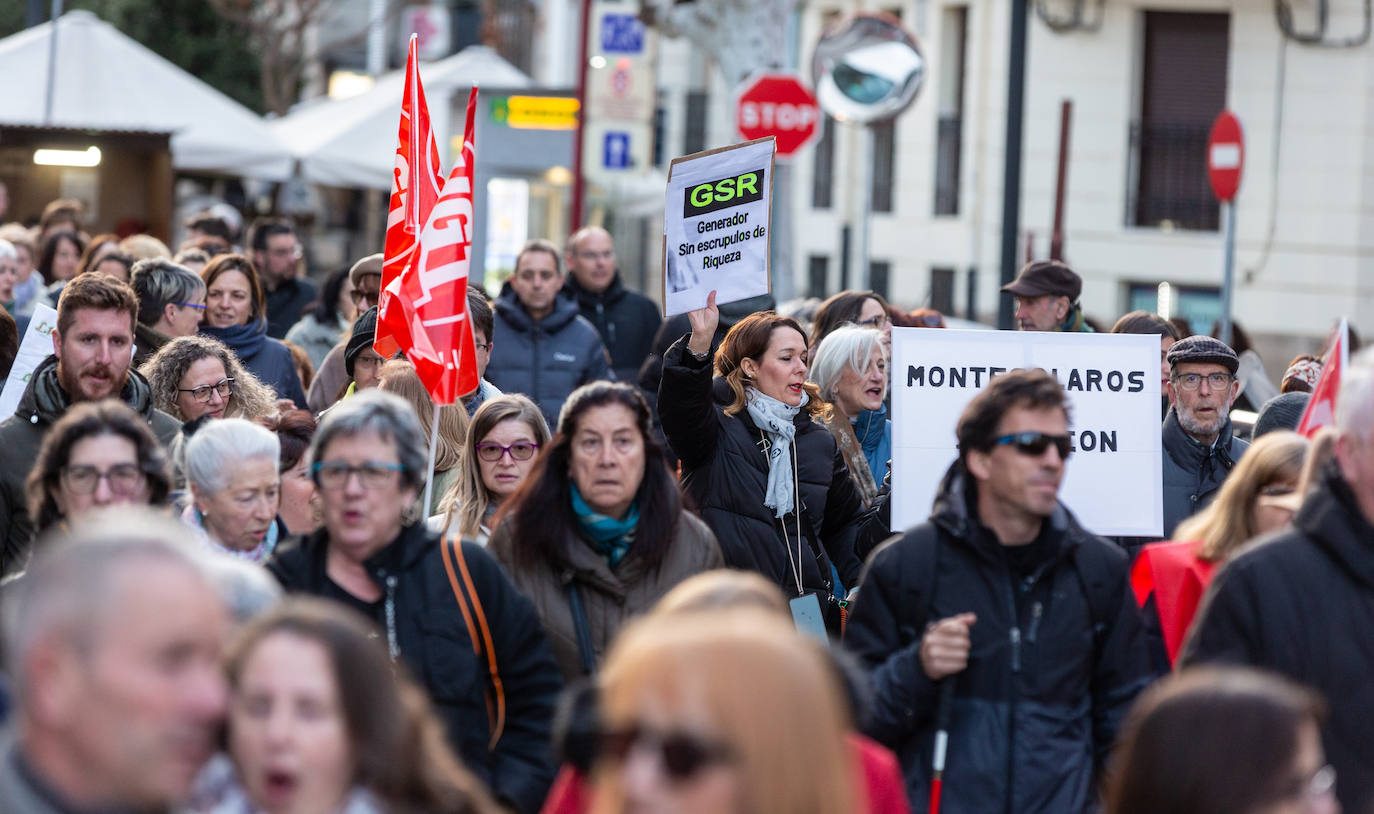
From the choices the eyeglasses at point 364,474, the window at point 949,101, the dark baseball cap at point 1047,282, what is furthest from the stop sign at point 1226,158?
the eyeglasses at point 364,474

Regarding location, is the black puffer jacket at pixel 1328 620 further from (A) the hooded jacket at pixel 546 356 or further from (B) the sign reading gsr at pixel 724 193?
(A) the hooded jacket at pixel 546 356

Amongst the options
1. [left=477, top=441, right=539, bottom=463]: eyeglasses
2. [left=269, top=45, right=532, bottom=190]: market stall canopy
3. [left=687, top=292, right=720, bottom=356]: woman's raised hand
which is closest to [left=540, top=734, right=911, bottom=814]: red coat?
[left=477, top=441, right=539, bottom=463]: eyeglasses

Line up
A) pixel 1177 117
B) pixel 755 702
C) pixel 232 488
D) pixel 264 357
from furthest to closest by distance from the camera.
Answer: pixel 1177 117 < pixel 264 357 < pixel 232 488 < pixel 755 702

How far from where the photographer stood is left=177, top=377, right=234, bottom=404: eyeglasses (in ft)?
23.9

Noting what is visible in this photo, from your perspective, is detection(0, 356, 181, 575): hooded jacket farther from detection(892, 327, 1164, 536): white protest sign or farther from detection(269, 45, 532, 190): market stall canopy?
detection(269, 45, 532, 190): market stall canopy

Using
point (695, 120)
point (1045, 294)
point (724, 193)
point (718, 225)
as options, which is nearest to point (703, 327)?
point (718, 225)

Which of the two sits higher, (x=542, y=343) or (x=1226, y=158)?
(x=1226, y=158)

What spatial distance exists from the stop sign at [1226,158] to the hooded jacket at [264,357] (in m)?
8.09

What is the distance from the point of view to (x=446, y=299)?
6.64 meters

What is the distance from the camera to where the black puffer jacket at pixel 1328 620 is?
167 inches

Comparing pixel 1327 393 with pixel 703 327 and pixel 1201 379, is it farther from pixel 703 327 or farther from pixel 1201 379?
pixel 703 327

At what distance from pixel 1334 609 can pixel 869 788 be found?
1188mm

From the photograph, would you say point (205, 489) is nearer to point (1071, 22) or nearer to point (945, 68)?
point (1071, 22)

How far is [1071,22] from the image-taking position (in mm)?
23641
